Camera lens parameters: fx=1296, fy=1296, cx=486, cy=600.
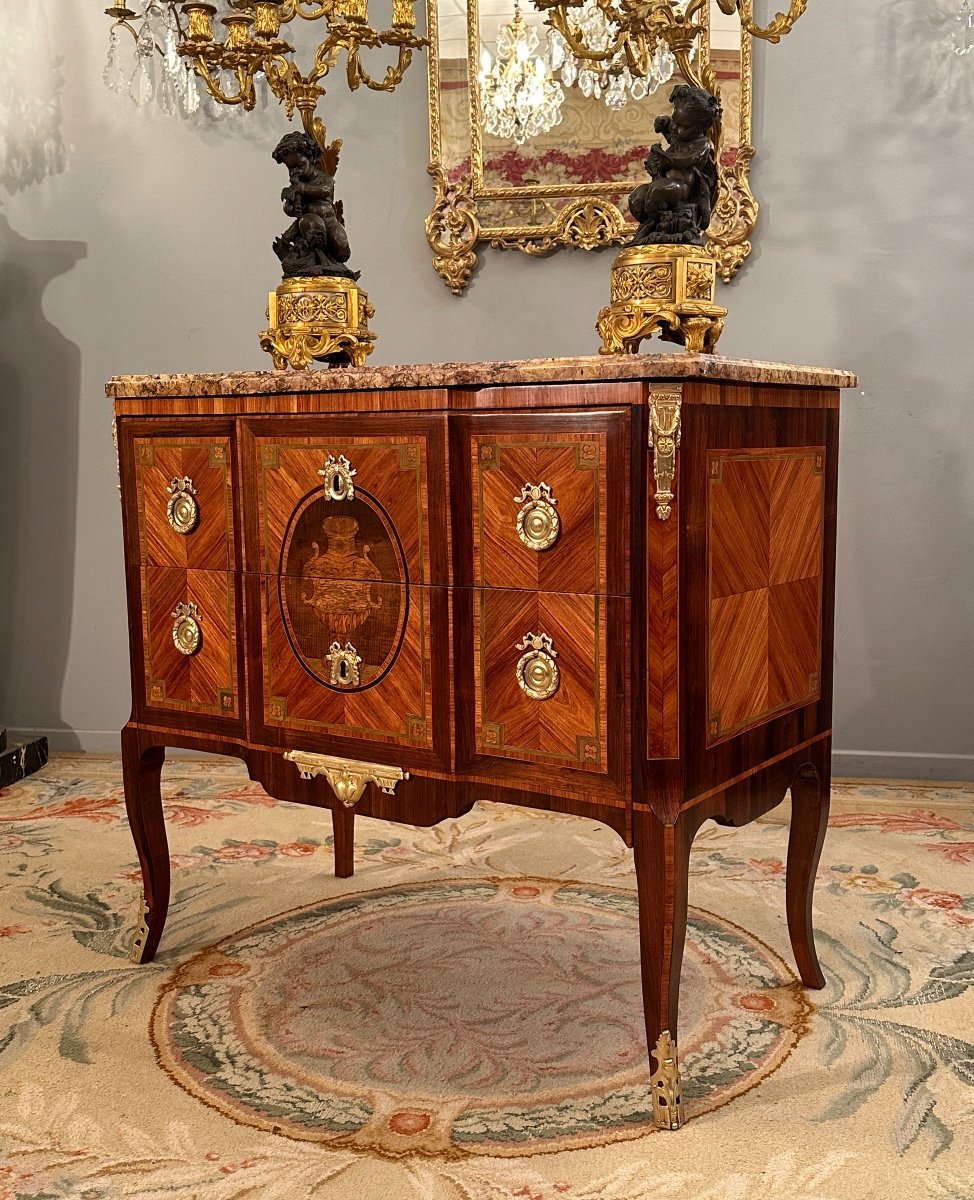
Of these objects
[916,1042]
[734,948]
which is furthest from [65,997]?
[916,1042]

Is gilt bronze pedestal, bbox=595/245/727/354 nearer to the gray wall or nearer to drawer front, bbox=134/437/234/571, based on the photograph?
drawer front, bbox=134/437/234/571

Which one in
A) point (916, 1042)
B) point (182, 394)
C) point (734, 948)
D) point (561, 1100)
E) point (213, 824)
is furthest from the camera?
point (213, 824)

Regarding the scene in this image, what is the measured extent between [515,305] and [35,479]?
71.5 inches

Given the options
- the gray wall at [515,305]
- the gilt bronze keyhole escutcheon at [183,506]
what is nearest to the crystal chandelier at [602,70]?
the gray wall at [515,305]

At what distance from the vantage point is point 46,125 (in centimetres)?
439

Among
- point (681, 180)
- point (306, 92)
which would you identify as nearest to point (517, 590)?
point (681, 180)

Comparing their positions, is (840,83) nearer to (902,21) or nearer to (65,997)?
(902,21)

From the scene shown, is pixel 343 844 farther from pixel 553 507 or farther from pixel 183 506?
pixel 553 507

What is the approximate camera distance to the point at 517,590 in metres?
2.14

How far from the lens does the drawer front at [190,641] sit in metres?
2.57

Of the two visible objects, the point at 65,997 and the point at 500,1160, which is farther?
the point at 65,997

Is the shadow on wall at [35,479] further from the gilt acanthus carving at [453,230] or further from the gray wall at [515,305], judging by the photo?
the gilt acanthus carving at [453,230]

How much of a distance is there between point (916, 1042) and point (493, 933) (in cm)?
Result: 94

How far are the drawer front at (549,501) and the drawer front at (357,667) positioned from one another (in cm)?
16
